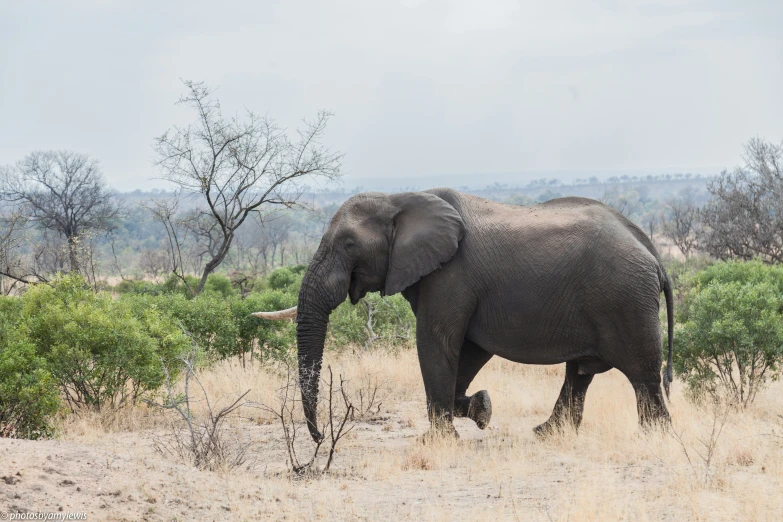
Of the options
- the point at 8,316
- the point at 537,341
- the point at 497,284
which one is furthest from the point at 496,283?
the point at 8,316

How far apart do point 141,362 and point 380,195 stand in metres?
3.40

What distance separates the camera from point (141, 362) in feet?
32.6

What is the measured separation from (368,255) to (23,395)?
3530 mm

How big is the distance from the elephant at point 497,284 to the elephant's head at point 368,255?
1cm

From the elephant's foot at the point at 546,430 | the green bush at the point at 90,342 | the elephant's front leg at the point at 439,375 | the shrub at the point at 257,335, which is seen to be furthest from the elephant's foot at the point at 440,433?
the shrub at the point at 257,335

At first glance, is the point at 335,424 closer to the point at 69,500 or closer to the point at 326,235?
the point at 326,235

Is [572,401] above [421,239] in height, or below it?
below

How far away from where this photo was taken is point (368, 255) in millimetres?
8672

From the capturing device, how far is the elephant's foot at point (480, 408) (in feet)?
29.8

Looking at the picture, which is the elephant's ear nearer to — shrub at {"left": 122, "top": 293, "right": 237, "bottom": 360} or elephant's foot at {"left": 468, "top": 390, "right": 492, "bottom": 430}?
elephant's foot at {"left": 468, "top": 390, "right": 492, "bottom": 430}

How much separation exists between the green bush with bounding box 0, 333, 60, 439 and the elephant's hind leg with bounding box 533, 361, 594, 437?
4.94 m

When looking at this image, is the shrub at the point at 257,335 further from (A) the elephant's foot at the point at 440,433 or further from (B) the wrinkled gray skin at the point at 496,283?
(A) the elephant's foot at the point at 440,433

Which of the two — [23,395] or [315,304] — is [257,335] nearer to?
[315,304]

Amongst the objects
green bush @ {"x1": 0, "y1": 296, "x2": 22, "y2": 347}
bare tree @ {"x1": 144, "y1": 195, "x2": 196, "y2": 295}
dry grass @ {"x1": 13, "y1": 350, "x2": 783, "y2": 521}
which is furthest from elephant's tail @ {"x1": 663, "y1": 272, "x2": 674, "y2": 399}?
bare tree @ {"x1": 144, "y1": 195, "x2": 196, "y2": 295}
